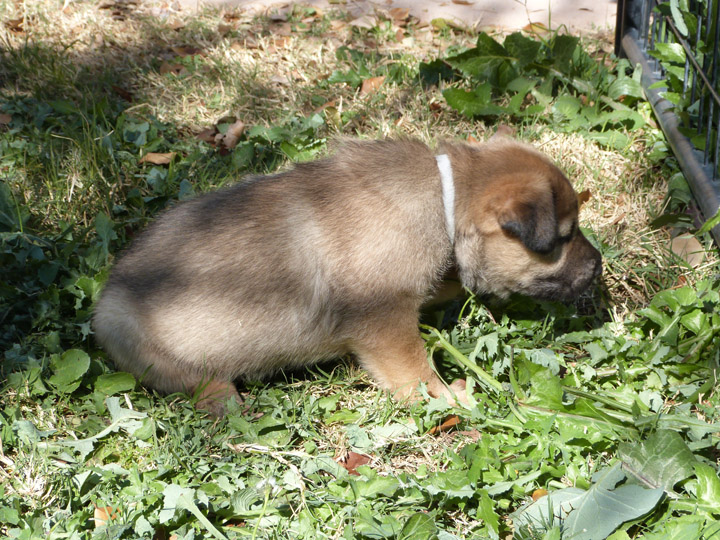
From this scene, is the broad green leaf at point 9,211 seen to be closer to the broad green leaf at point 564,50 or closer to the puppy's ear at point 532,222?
the puppy's ear at point 532,222

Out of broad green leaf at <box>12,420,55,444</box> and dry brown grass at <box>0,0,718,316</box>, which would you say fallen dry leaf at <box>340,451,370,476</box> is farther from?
dry brown grass at <box>0,0,718,316</box>

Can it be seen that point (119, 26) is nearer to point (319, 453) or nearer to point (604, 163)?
point (604, 163)

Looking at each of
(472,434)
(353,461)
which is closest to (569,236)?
(472,434)

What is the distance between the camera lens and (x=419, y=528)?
9.42 ft

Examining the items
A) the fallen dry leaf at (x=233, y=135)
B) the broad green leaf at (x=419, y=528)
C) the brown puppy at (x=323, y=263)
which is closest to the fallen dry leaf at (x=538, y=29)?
the fallen dry leaf at (x=233, y=135)

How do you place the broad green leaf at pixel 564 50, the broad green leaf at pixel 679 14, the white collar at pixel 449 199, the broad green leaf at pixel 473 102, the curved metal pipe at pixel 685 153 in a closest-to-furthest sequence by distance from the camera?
the white collar at pixel 449 199 < the curved metal pipe at pixel 685 153 < the broad green leaf at pixel 679 14 < the broad green leaf at pixel 473 102 < the broad green leaf at pixel 564 50

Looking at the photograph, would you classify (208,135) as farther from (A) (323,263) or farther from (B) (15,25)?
(B) (15,25)

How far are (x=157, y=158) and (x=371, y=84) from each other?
1784mm

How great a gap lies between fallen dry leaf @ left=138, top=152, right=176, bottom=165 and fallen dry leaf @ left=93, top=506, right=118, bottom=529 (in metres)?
2.79

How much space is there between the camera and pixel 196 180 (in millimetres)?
5152

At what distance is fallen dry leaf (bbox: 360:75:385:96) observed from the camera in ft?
19.5

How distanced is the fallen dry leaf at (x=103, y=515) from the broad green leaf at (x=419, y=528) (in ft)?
3.79

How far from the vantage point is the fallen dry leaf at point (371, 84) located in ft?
19.5

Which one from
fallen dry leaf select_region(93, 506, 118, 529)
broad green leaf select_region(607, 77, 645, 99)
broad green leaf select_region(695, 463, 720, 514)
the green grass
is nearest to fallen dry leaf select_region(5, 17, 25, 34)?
the green grass
